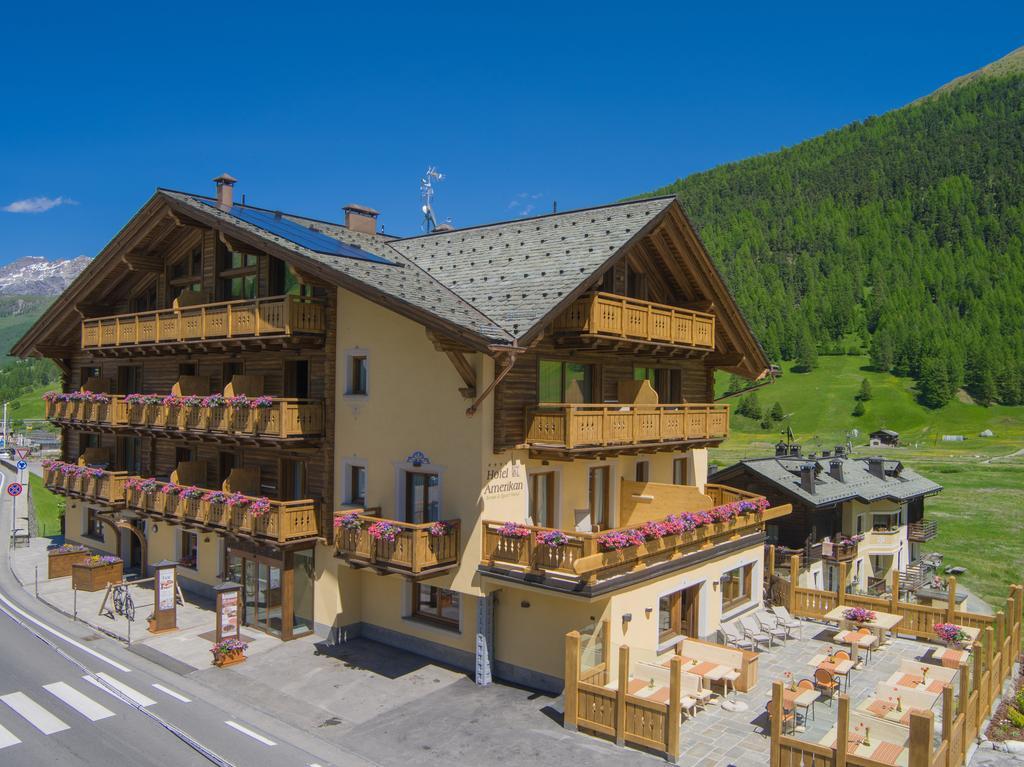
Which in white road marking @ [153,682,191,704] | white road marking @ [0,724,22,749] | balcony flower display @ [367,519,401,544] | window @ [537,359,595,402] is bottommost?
white road marking @ [153,682,191,704]

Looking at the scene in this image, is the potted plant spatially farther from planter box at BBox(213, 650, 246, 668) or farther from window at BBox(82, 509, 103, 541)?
window at BBox(82, 509, 103, 541)

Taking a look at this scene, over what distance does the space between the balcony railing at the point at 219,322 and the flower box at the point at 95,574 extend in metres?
7.52

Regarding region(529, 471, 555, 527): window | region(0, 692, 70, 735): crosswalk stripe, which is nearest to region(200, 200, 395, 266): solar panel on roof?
region(529, 471, 555, 527): window

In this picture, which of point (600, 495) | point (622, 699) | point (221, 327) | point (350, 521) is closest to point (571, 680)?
point (622, 699)

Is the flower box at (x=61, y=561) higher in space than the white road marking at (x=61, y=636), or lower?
higher

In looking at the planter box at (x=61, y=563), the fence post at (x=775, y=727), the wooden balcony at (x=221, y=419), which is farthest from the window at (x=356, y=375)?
the planter box at (x=61, y=563)

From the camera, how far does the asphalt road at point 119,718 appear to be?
14.1 meters

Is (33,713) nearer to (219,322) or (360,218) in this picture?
(219,322)

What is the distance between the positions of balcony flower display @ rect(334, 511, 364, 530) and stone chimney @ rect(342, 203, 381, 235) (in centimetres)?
1245

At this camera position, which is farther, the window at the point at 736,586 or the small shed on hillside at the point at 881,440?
the small shed on hillside at the point at 881,440

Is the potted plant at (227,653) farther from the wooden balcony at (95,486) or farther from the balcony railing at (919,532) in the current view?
the balcony railing at (919,532)

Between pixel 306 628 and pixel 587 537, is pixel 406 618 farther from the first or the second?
pixel 587 537

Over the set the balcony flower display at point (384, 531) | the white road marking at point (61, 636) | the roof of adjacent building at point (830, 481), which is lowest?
the white road marking at point (61, 636)

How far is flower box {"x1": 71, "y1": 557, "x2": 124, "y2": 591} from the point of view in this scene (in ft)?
85.2
